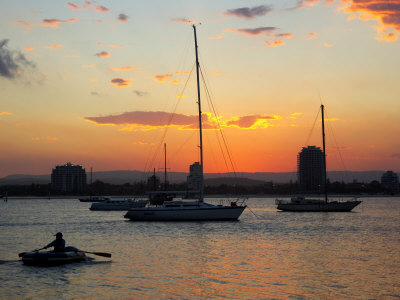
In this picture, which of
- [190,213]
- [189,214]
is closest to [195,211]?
[190,213]

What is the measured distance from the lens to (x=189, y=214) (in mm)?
66812

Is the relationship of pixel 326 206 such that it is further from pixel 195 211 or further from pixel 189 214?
pixel 189 214

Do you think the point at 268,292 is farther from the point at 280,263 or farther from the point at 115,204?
the point at 115,204

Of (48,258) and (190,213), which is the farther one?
(190,213)

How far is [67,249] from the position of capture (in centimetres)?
3522

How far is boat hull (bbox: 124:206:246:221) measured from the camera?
6669 cm

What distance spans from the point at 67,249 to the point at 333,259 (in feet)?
63.7

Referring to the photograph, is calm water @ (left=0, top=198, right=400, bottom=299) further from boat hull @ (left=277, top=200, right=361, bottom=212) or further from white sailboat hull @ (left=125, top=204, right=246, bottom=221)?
boat hull @ (left=277, top=200, right=361, bottom=212)

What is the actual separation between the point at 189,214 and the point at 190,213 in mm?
237

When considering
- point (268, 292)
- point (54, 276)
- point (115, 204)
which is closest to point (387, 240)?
point (268, 292)

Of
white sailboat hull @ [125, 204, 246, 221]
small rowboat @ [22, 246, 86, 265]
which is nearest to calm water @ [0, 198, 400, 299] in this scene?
small rowboat @ [22, 246, 86, 265]

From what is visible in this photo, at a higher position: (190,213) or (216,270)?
(190,213)

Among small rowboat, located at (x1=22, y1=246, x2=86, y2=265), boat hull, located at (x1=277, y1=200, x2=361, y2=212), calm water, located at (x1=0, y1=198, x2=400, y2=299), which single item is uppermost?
boat hull, located at (x1=277, y1=200, x2=361, y2=212)

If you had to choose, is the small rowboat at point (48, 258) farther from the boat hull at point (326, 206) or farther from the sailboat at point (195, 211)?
the boat hull at point (326, 206)
